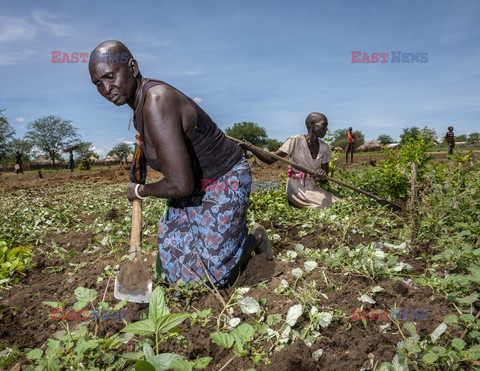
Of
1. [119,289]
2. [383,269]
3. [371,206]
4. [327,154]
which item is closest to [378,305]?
[383,269]

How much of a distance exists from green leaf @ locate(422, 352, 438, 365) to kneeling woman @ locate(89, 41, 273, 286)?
1.28m

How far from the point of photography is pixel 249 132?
2672 inches

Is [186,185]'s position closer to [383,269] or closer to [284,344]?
[284,344]

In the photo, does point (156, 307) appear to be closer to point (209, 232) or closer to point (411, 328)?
point (209, 232)

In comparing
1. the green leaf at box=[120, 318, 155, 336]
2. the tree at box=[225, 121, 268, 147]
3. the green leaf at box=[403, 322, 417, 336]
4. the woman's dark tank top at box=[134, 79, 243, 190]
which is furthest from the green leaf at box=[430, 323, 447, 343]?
the tree at box=[225, 121, 268, 147]

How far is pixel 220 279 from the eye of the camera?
250cm

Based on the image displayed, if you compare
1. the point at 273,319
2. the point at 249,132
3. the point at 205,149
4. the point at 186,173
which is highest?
the point at 249,132

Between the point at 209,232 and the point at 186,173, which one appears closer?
the point at 186,173

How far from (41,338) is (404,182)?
4.39 m

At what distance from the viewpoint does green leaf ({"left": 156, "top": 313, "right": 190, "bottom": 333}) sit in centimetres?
145

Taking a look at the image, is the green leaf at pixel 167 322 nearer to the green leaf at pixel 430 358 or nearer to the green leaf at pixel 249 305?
the green leaf at pixel 249 305

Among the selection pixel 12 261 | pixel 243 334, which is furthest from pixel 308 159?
pixel 243 334

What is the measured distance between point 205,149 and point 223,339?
133 cm

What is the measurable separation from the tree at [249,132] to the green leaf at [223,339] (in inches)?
2570
